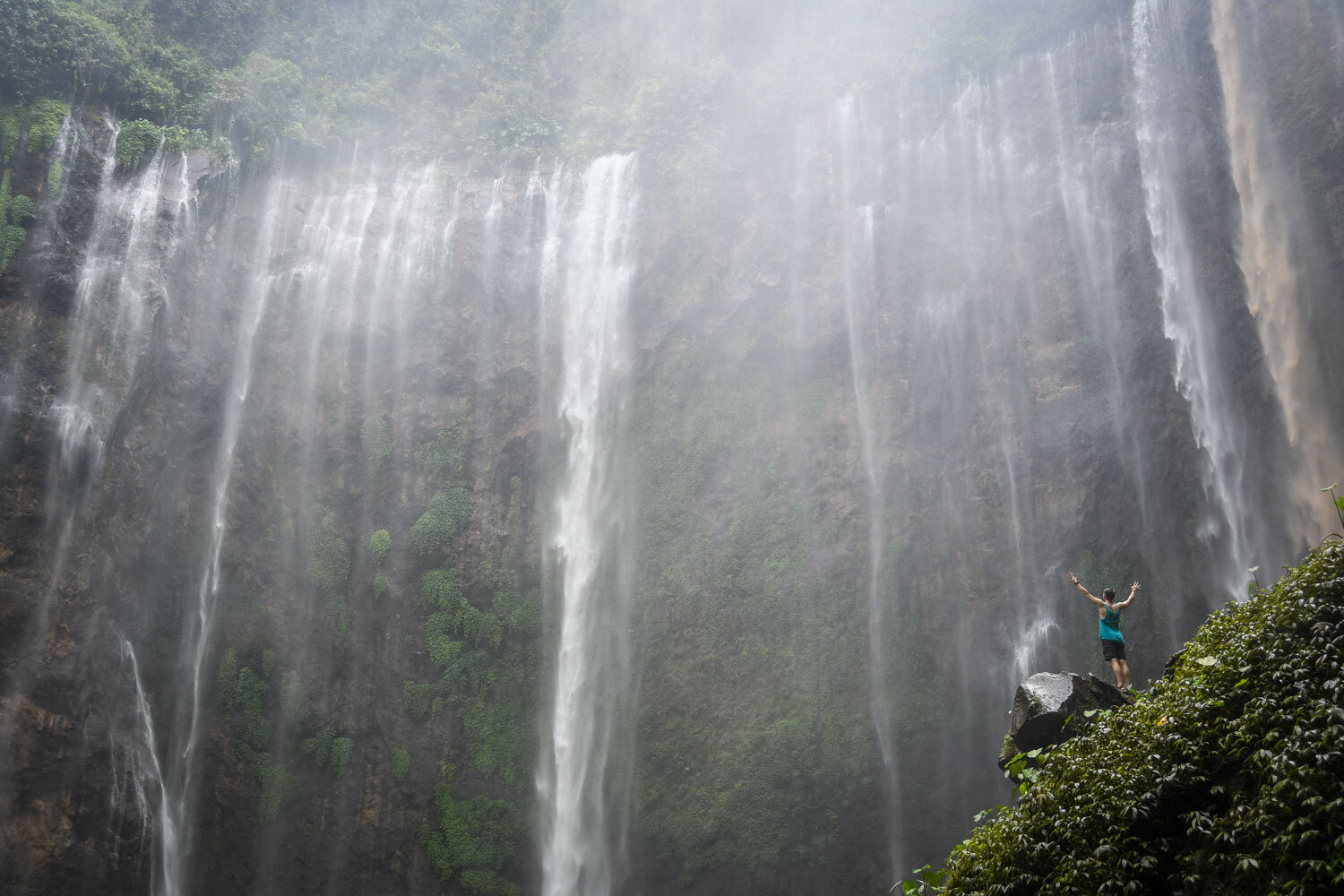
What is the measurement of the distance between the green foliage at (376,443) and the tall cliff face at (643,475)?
8 centimetres

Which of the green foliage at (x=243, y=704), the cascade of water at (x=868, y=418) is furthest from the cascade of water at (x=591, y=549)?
the green foliage at (x=243, y=704)

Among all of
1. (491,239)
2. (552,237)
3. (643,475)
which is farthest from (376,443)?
(552,237)

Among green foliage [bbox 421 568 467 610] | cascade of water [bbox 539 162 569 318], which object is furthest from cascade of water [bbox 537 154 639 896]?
green foliage [bbox 421 568 467 610]

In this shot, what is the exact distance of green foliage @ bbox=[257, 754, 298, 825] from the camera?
15977 millimetres

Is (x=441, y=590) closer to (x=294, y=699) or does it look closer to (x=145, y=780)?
(x=294, y=699)

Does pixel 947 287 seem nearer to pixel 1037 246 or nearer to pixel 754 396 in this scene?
pixel 1037 246

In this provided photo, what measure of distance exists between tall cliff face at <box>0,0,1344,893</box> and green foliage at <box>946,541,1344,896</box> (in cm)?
1092

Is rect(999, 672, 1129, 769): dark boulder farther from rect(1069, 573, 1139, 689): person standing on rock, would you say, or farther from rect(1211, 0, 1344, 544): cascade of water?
rect(1211, 0, 1344, 544): cascade of water

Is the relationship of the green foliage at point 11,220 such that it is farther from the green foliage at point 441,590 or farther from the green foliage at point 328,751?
the green foliage at point 328,751

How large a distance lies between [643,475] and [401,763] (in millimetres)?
7841

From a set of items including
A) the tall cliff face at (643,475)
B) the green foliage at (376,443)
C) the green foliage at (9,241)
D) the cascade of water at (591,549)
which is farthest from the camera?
the green foliage at (376,443)

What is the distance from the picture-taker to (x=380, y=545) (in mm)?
17844

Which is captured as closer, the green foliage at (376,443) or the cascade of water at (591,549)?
the cascade of water at (591,549)

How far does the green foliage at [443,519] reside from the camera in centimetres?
Result: 1789
